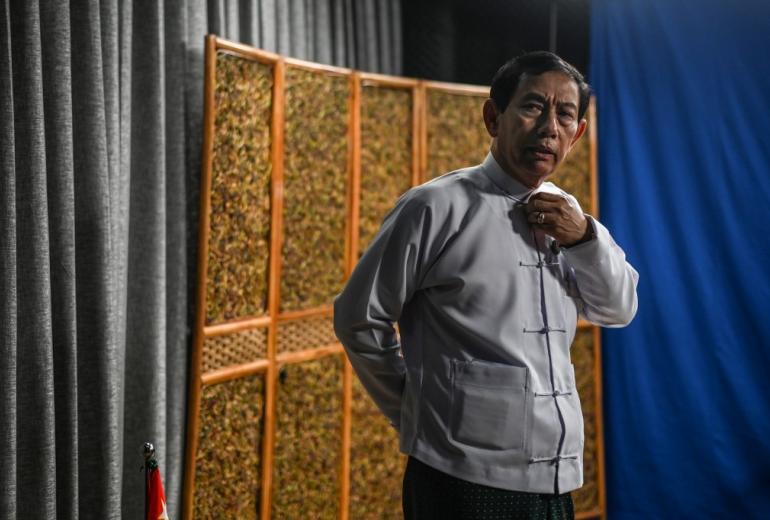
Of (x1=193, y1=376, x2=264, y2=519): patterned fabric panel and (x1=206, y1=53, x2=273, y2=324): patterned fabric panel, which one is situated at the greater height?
(x1=206, y1=53, x2=273, y2=324): patterned fabric panel

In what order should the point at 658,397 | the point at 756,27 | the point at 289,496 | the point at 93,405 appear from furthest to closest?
the point at 658,397 → the point at 756,27 → the point at 289,496 → the point at 93,405

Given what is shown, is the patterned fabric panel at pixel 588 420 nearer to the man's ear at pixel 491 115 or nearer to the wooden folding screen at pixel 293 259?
the wooden folding screen at pixel 293 259

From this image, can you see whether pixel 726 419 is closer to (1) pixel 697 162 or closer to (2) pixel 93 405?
(1) pixel 697 162

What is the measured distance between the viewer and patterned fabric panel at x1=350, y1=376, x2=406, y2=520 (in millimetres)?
3740

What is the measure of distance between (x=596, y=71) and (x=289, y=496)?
2.39 meters

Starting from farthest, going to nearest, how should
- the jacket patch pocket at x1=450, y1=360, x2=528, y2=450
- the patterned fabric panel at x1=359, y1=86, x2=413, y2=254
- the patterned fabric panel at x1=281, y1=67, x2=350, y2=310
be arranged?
the patterned fabric panel at x1=359, y1=86, x2=413, y2=254 < the patterned fabric panel at x1=281, y1=67, x2=350, y2=310 < the jacket patch pocket at x1=450, y1=360, x2=528, y2=450

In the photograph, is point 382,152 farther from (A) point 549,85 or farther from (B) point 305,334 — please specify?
(A) point 549,85

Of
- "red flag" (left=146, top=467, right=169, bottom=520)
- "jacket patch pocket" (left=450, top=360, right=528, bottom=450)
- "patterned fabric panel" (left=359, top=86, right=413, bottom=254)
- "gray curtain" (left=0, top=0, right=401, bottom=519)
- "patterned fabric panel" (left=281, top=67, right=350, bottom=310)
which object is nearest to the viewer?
"jacket patch pocket" (left=450, top=360, right=528, bottom=450)

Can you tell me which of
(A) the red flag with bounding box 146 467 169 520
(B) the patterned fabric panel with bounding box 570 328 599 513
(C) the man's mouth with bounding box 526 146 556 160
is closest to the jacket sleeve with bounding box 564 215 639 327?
(C) the man's mouth with bounding box 526 146 556 160

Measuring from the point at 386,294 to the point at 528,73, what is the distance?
547 millimetres

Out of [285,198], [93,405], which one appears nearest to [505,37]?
[285,198]

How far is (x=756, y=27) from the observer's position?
3.69 m

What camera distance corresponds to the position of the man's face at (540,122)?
73.7 inches

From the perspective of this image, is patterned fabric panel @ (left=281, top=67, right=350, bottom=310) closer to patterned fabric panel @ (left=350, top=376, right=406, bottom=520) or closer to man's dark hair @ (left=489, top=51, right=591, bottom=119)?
patterned fabric panel @ (left=350, top=376, right=406, bottom=520)
